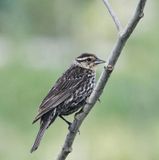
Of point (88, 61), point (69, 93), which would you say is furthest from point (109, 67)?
point (88, 61)

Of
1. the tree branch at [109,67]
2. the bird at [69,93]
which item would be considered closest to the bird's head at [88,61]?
the bird at [69,93]

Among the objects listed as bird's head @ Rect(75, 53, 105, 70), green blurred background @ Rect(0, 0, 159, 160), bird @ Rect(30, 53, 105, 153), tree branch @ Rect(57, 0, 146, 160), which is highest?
tree branch @ Rect(57, 0, 146, 160)

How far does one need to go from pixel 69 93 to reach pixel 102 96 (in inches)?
177

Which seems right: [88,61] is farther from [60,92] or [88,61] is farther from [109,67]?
[109,67]

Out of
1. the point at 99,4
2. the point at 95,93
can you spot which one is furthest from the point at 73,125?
the point at 99,4

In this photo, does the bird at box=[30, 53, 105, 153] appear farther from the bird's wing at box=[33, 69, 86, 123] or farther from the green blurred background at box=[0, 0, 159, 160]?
the green blurred background at box=[0, 0, 159, 160]

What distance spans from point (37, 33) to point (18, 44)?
3.81 metres

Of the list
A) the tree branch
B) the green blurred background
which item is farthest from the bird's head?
the green blurred background

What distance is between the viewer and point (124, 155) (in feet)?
33.9

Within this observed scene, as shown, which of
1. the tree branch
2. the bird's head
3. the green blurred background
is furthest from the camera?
the green blurred background

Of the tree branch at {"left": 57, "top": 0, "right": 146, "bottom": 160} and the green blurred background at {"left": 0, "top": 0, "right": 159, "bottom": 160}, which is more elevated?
the tree branch at {"left": 57, "top": 0, "right": 146, "bottom": 160}

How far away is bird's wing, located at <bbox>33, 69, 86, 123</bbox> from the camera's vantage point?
250 inches

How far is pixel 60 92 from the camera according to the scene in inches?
261

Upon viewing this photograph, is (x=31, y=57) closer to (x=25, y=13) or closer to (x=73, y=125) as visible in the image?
(x=25, y=13)
